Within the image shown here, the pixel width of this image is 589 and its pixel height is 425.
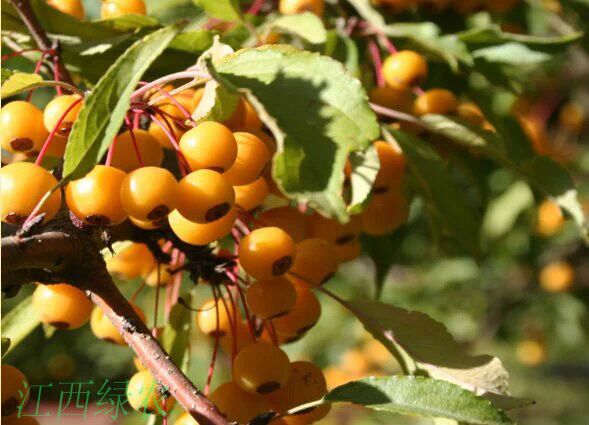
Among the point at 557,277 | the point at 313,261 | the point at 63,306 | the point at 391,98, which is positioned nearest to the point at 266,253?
the point at 313,261

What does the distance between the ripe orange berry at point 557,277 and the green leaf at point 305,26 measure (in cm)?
249

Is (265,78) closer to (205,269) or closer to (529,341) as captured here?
(205,269)

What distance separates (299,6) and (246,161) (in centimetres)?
61

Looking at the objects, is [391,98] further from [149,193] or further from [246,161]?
[149,193]

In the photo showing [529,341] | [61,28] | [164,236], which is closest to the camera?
[164,236]

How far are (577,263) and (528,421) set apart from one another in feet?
3.87

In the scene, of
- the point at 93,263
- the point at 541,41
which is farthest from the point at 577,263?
the point at 93,263

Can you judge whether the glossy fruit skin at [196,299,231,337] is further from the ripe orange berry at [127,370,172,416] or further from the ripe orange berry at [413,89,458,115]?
the ripe orange berry at [413,89,458,115]

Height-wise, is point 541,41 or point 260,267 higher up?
point 260,267

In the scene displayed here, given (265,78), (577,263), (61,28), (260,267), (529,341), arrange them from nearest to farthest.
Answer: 1. (265,78)
2. (260,267)
3. (61,28)
4. (577,263)
5. (529,341)

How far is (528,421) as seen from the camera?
14.2 feet

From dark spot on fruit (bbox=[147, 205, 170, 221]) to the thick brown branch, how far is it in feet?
1.24

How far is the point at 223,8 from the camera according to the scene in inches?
49.4

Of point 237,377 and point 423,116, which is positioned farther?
point 423,116
